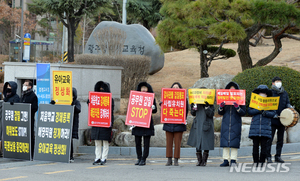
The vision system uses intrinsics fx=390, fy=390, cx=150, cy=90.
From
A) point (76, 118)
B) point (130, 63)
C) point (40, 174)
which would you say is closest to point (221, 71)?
point (130, 63)

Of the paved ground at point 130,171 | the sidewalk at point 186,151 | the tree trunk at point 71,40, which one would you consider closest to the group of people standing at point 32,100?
the paved ground at point 130,171

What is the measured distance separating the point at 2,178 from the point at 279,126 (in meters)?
5.70

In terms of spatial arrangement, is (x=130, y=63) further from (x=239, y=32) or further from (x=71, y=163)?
(x=71, y=163)

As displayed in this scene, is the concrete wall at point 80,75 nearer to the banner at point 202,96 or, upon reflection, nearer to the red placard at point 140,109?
the red placard at point 140,109

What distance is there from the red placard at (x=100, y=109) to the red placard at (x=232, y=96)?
244cm

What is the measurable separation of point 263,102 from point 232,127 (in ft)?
2.64

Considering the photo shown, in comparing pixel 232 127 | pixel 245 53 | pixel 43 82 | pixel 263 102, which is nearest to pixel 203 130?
pixel 232 127

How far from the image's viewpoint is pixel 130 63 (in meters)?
15.4

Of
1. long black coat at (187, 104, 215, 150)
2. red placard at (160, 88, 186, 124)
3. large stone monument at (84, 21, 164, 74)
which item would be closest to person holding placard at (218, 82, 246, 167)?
long black coat at (187, 104, 215, 150)

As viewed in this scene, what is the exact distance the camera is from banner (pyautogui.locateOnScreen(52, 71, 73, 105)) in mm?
8781

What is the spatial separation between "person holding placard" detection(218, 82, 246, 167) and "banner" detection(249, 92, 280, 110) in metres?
0.24

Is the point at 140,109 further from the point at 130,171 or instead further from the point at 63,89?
the point at 63,89

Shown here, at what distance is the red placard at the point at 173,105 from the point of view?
8.42 meters

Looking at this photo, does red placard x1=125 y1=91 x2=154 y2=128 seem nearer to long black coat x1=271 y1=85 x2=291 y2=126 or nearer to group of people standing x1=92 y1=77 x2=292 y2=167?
group of people standing x1=92 y1=77 x2=292 y2=167
